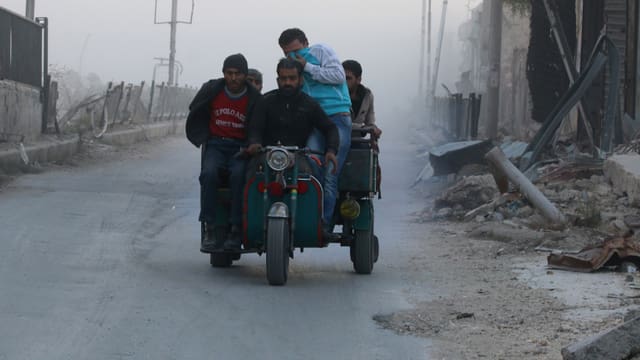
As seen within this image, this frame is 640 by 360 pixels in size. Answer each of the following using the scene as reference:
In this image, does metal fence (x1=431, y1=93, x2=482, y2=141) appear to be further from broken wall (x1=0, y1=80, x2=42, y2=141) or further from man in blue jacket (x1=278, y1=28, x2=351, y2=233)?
man in blue jacket (x1=278, y1=28, x2=351, y2=233)

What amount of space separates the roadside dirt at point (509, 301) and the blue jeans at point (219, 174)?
1.64m

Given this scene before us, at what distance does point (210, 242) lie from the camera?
388 inches

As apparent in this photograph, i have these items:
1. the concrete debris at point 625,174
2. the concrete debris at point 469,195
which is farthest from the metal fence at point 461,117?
the concrete debris at point 625,174

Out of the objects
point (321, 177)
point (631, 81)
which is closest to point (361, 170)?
point (321, 177)

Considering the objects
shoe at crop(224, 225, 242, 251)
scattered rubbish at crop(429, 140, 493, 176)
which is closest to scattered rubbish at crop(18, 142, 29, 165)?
scattered rubbish at crop(429, 140, 493, 176)

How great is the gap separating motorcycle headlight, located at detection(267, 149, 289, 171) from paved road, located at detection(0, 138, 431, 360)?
878 millimetres

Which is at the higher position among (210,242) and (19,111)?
(19,111)

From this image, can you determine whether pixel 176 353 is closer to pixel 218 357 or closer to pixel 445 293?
pixel 218 357

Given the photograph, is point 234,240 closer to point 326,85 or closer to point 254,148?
point 254,148

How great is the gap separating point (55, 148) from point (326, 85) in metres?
13.3

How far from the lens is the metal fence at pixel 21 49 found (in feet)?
71.8

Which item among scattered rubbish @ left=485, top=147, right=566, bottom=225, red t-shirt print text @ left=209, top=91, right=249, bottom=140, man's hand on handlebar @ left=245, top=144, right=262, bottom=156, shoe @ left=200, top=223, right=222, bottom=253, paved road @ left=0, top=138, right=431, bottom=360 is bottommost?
paved road @ left=0, top=138, right=431, bottom=360

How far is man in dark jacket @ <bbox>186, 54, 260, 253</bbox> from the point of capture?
982 centimetres

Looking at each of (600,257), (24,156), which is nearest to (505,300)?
(600,257)
